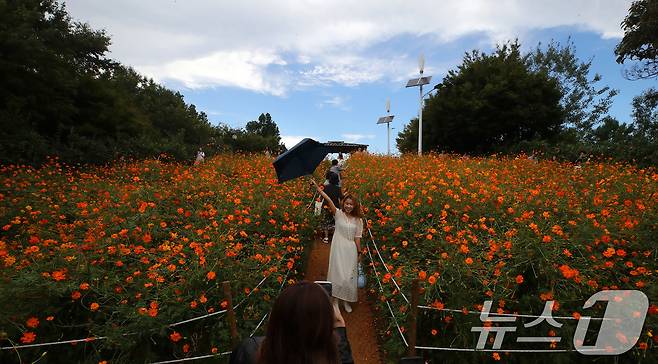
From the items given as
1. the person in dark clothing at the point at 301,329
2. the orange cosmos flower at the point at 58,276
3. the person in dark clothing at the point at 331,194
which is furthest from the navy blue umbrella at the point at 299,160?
the person in dark clothing at the point at 331,194

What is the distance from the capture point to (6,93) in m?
12.5

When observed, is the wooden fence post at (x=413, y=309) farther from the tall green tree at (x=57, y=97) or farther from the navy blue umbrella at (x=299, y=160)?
the tall green tree at (x=57, y=97)

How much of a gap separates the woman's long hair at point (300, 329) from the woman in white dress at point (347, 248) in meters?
2.99

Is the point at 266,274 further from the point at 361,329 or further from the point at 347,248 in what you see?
the point at 361,329

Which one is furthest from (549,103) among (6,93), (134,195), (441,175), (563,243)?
(6,93)

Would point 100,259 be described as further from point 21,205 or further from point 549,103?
point 549,103

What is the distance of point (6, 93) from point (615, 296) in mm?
17325

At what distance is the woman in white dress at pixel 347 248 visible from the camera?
4391 millimetres

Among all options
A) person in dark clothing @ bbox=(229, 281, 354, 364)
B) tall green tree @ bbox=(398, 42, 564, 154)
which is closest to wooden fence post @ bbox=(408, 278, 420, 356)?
person in dark clothing @ bbox=(229, 281, 354, 364)

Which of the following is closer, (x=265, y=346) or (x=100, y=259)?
(x=265, y=346)

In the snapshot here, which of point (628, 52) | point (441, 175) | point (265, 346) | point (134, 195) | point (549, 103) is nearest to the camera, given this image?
point (265, 346)

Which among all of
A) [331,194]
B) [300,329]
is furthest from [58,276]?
[331,194]

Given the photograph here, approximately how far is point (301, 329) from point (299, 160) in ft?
9.78

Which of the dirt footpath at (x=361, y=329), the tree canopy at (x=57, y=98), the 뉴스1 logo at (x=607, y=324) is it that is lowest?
the dirt footpath at (x=361, y=329)
